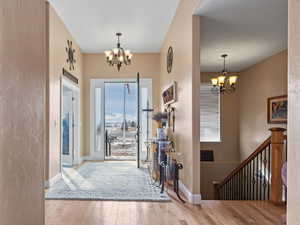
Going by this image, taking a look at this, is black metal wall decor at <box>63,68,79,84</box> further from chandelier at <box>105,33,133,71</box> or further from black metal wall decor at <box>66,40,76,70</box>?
Answer: chandelier at <box>105,33,133,71</box>

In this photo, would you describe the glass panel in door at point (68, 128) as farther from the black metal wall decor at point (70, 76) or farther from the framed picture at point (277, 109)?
the framed picture at point (277, 109)

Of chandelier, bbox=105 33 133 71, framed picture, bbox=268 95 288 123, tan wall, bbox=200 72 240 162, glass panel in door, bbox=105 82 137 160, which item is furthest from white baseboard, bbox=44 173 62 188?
framed picture, bbox=268 95 288 123

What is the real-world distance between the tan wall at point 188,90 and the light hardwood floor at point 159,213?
1.18 feet

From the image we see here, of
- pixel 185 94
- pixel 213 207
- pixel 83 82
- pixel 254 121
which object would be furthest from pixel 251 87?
pixel 83 82

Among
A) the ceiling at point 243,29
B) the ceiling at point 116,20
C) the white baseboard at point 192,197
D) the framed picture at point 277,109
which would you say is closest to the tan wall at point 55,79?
the ceiling at point 116,20

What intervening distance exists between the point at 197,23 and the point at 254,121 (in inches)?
150

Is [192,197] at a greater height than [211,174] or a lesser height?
greater

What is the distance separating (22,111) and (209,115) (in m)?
6.22

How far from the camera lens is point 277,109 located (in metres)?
4.76

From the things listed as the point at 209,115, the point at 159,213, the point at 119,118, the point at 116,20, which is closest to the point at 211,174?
the point at 209,115

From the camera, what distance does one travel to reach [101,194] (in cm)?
319

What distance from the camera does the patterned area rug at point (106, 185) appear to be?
3.10 m

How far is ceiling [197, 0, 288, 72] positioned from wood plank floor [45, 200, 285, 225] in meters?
2.51

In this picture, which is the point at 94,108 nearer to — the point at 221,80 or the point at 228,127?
the point at 221,80
